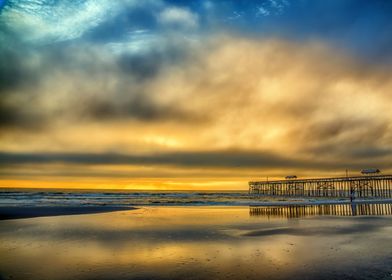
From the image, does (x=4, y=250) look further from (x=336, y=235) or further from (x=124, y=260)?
(x=336, y=235)

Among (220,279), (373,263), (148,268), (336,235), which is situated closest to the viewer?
(220,279)

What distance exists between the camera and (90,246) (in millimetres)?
13172

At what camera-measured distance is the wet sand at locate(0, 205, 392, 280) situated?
918 centimetres

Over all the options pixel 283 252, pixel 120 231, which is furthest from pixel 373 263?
pixel 120 231

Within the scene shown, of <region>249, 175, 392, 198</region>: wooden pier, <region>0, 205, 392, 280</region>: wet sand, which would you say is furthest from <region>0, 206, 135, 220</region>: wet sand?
<region>249, 175, 392, 198</region>: wooden pier

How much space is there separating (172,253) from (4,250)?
6.53 metres

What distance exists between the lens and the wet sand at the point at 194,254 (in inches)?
361

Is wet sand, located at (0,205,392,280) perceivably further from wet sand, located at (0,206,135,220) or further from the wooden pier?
the wooden pier

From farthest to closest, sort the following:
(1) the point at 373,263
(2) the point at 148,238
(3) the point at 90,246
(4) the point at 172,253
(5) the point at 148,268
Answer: (2) the point at 148,238, (3) the point at 90,246, (4) the point at 172,253, (1) the point at 373,263, (5) the point at 148,268

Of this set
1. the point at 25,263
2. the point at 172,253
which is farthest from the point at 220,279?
the point at 25,263

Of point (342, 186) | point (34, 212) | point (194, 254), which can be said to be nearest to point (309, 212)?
point (194, 254)

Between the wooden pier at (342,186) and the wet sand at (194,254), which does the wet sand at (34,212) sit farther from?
the wooden pier at (342,186)

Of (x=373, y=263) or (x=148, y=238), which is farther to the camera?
(x=148, y=238)

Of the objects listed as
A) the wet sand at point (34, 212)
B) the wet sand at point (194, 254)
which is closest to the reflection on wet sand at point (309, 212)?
the wet sand at point (194, 254)
